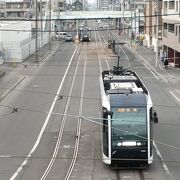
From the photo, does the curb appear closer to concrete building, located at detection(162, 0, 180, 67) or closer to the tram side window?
concrete building, located at detection(162, 0, 180, 67)

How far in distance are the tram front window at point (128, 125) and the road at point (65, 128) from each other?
4.54 feet

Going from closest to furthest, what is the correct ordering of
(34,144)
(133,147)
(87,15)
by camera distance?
(133,147) → (34,144) → (87,15)

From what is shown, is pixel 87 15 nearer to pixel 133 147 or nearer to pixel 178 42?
pixel 178 42

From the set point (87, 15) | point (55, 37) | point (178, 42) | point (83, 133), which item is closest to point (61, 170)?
point (83, 133)

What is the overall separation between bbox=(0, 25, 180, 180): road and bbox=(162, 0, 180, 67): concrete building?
242 inches

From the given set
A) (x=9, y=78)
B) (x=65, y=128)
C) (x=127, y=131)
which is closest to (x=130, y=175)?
(x=127, y=131)

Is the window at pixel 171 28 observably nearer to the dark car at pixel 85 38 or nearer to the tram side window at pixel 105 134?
the tram side window at pixel 105 134

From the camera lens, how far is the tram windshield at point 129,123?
71.8ft

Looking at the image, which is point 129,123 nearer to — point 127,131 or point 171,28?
point 127,131

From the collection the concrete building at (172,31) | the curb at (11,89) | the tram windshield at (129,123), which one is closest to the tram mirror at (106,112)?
the tram windshield at (129,123)

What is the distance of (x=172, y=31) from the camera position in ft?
222

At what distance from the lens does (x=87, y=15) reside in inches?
4616

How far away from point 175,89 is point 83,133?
62.4ft

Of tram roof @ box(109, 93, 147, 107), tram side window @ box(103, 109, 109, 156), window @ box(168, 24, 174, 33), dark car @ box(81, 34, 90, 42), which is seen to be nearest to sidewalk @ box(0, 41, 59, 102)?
window @ box(168, 24, 174, 33)
